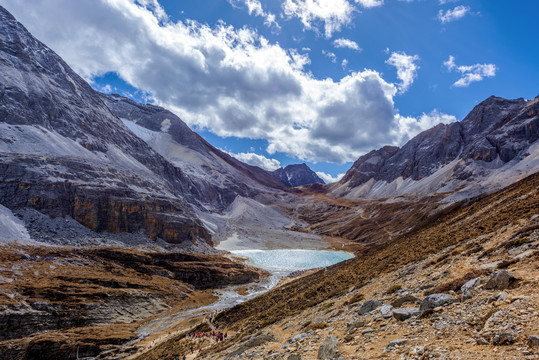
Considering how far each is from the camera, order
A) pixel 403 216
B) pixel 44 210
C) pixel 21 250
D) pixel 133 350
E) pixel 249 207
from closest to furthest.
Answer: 1. pixel 133 350
2. pixel 21 250
3. pixel 44 210
4. pixel 403 216
5. pixel 249 207

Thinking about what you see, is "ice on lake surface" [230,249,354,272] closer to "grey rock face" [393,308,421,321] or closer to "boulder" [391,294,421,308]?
"boulder" [391,294,421,308]

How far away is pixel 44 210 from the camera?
66.3 metres

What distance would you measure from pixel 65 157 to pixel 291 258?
84.8 meters

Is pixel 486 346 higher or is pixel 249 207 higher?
pixel 249 207

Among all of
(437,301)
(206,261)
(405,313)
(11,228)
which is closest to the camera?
(437,301)

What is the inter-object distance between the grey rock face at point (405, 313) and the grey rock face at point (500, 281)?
2289mm

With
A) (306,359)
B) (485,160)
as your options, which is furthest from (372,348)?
(485,160)

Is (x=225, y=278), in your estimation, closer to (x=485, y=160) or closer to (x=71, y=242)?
(x=71, y=242)

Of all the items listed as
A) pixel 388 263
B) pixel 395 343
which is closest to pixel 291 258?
pixel 388 263

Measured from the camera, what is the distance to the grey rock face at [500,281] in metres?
8.11

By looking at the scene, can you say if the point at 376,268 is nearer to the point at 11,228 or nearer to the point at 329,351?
the point at 329,351

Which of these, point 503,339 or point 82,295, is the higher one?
point 82,295

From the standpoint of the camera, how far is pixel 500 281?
27.1 ft

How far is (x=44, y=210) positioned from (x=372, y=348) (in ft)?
273
